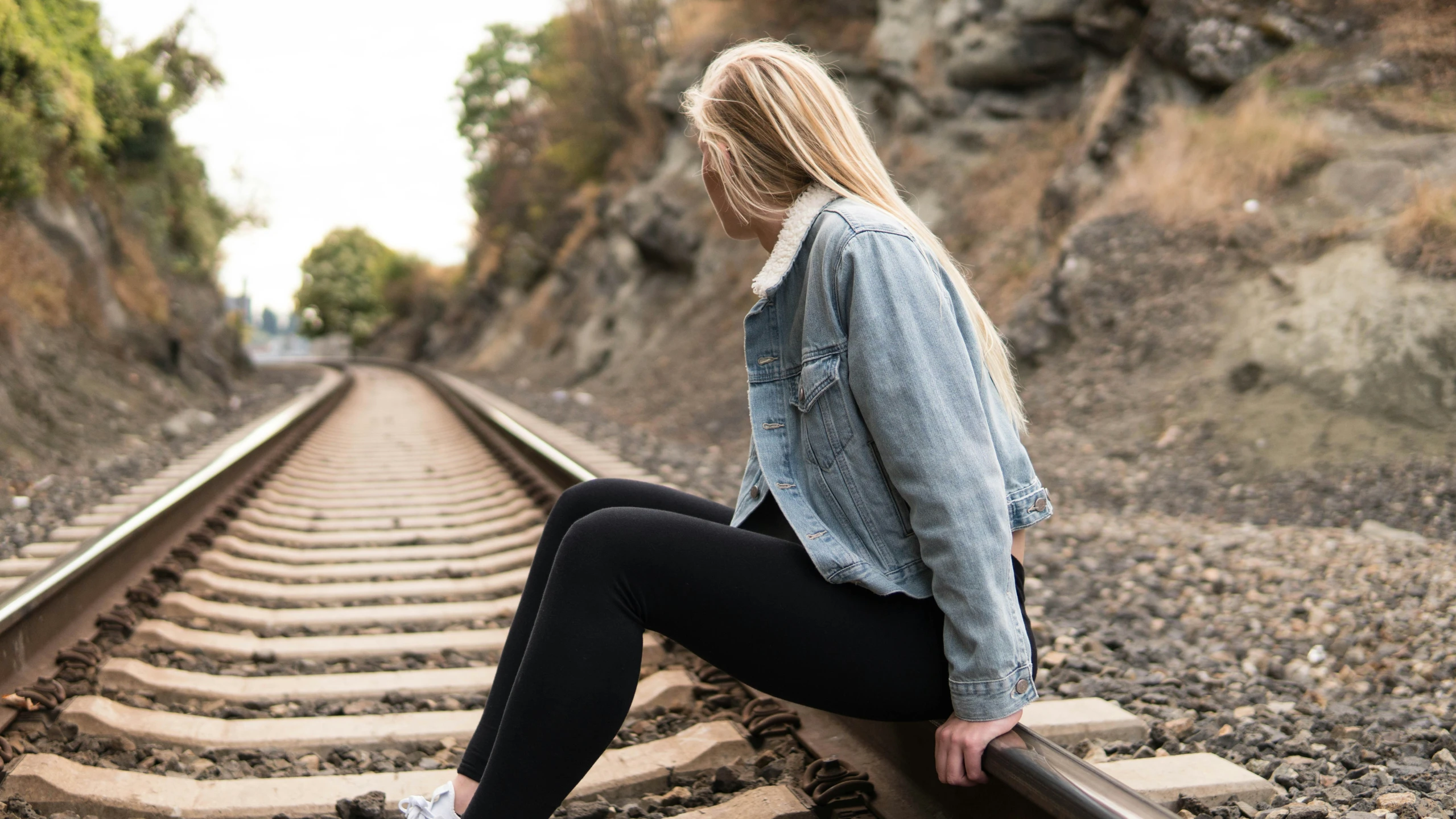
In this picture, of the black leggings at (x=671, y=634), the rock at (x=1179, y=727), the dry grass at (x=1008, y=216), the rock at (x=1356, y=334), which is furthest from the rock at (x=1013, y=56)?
the black leggings at (x=671, y=634)

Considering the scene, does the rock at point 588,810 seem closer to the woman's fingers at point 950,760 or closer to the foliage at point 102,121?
the woman's fingers at point 950,760

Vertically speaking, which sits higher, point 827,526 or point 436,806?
point 827,526

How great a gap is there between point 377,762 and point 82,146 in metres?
14.5

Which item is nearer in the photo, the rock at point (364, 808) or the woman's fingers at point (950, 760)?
the woman's fingers at point (950, 760)

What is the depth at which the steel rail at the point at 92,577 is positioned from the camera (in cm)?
275

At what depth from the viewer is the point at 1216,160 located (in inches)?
335

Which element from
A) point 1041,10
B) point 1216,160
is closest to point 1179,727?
point 1216,160

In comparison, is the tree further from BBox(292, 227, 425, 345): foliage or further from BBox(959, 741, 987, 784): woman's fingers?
BBox(959, 741, 987, 784): woman's fingers

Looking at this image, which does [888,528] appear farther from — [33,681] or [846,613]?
[33,681]

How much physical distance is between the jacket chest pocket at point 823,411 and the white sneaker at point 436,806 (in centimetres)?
83

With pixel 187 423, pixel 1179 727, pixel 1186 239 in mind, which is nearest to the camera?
pixel 1179 727

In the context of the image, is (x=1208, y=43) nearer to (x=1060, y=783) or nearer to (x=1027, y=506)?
(x=1027, y=506)

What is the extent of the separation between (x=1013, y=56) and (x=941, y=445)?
41.2 feet

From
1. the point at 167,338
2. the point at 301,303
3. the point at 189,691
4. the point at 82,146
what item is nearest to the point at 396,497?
the point at 189,691
